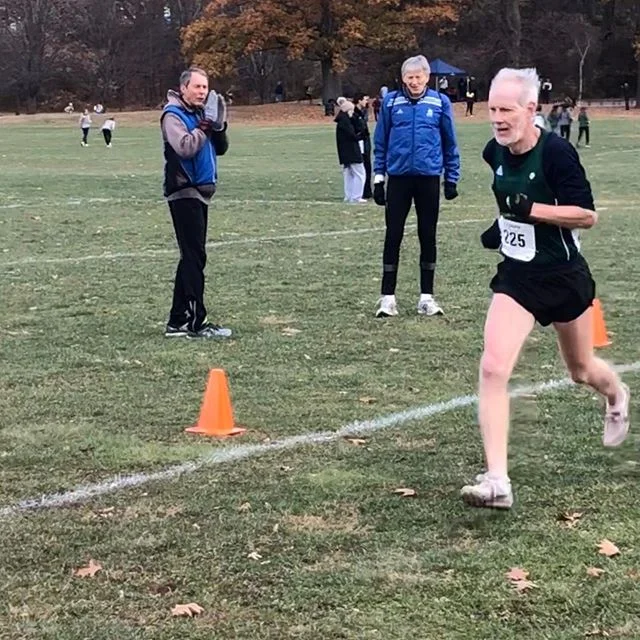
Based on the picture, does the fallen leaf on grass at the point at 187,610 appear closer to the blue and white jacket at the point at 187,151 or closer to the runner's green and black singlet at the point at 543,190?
the runner's green and black singlet at the point at 543,190

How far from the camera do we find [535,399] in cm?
690

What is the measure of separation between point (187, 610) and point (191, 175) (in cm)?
503

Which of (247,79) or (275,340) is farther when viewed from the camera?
(247,79)

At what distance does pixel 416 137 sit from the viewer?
9.09 metres

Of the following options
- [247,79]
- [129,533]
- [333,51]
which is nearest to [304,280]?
[129,533]

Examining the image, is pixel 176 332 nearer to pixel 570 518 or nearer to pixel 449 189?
pixel 449 189

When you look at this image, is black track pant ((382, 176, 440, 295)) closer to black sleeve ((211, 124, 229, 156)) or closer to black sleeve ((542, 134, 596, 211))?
black sleeve ((211, 124, 229, 156))

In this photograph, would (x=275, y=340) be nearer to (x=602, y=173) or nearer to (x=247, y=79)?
(x=602, y=173)

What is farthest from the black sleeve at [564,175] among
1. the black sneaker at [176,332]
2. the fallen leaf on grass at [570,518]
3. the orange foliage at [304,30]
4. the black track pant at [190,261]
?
the orange foliage at [304,30]

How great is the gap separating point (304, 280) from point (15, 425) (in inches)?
216

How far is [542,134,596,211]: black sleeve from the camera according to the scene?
5008 millimetres

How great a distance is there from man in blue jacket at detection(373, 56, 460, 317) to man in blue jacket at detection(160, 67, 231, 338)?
131cm

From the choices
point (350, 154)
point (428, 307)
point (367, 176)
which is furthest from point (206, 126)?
point (367, 176)

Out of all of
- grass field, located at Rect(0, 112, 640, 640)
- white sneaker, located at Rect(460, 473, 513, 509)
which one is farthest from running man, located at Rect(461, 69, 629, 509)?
grass field, located at Rect(0, 112, 640, 640)
